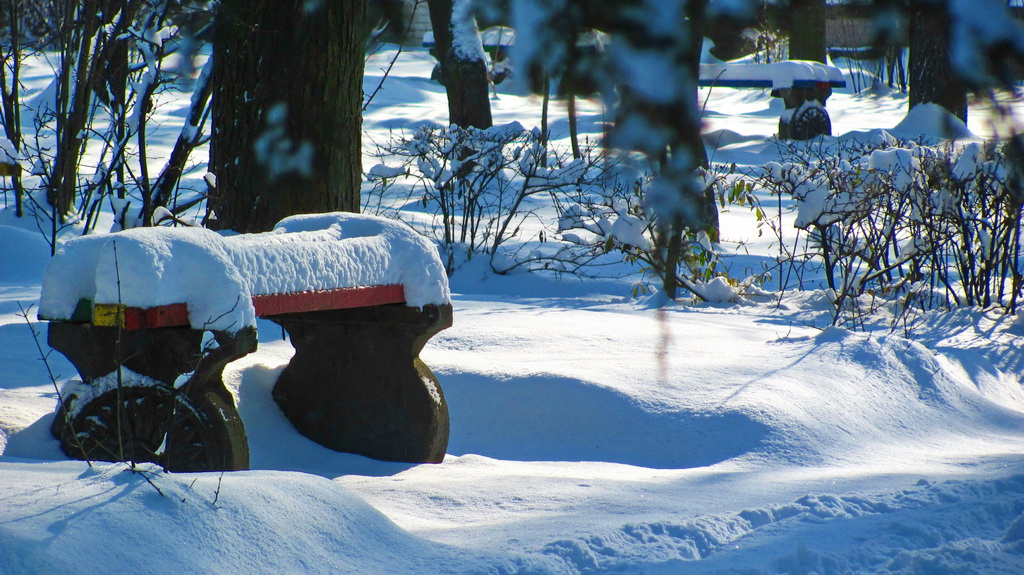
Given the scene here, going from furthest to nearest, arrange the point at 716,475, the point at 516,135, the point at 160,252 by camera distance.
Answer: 1. the point at 516,135
2. the point at 716,475
3. the point at 160,252

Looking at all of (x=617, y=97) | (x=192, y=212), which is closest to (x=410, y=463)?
(x=617, y=97)

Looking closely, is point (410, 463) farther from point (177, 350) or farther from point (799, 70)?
point (799, 70)

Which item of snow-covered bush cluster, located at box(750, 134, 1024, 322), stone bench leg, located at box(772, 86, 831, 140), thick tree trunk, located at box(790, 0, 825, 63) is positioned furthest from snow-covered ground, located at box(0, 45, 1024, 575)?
stone bench leg, located at box(772, 86, 831, 140)

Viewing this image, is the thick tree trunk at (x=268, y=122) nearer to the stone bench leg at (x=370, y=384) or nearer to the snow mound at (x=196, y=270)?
the snow mound at (x=196, y=270)

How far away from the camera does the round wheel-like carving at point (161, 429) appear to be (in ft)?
8.69

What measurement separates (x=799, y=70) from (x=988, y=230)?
4.92m

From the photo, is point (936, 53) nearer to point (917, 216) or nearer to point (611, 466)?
point (611, 466)

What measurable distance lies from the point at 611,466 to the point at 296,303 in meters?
1.34

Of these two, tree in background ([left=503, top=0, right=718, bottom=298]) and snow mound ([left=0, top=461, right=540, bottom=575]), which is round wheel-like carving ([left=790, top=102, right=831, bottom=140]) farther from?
tree in background ([left=503, top=0, right=718, bottom=298])

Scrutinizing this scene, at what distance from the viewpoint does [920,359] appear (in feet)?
15.5

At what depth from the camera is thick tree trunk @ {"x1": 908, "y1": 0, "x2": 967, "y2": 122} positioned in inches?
37.3

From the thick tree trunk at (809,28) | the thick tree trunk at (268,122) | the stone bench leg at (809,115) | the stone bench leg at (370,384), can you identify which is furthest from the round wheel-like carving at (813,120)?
the thick tree trunk at (809,28)

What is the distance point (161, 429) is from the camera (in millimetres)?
2680

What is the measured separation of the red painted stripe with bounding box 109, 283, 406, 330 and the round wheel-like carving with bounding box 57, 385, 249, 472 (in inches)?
10.0
